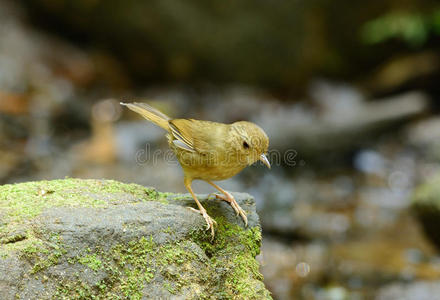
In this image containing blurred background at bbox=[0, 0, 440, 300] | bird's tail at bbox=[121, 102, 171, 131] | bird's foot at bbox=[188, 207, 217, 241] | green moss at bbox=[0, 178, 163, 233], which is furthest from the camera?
blurred background at bbox=[0, 0, 440, 300]

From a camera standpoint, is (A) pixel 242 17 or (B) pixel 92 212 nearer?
(B) pixel 92 212

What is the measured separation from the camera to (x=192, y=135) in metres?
4.11

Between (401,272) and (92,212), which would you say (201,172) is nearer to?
(92,212)

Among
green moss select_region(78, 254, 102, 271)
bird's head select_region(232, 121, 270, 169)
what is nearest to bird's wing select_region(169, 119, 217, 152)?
bird's head select_region(232, 121, 270, 169)

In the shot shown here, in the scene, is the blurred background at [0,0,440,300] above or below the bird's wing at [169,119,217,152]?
above

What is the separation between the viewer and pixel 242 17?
12.0m

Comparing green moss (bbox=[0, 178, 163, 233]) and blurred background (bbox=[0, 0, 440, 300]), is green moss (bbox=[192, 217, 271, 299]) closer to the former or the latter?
green moss (bbox=[0, 178, 163, 233])

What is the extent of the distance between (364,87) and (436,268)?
23.5 feet

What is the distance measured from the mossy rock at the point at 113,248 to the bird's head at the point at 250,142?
1.82 ft

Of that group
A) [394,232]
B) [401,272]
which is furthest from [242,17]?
[401,272]

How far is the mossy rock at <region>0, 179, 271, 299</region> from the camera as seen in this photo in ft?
9.48

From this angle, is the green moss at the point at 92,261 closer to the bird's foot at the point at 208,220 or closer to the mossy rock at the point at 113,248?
the mossy rock at the point at 113,248

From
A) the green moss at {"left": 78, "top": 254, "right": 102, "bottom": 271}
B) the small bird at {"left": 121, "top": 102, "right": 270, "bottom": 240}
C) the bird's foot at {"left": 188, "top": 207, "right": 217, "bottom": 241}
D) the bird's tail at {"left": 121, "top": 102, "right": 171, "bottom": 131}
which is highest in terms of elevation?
the bird's tail at {"left": 121, "top": 102, "right": 171, "bottom": 131}

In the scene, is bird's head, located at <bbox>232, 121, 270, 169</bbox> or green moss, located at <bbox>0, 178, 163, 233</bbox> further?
bird's head, located at <bbox>232, 121, 270, 169</bbox>
